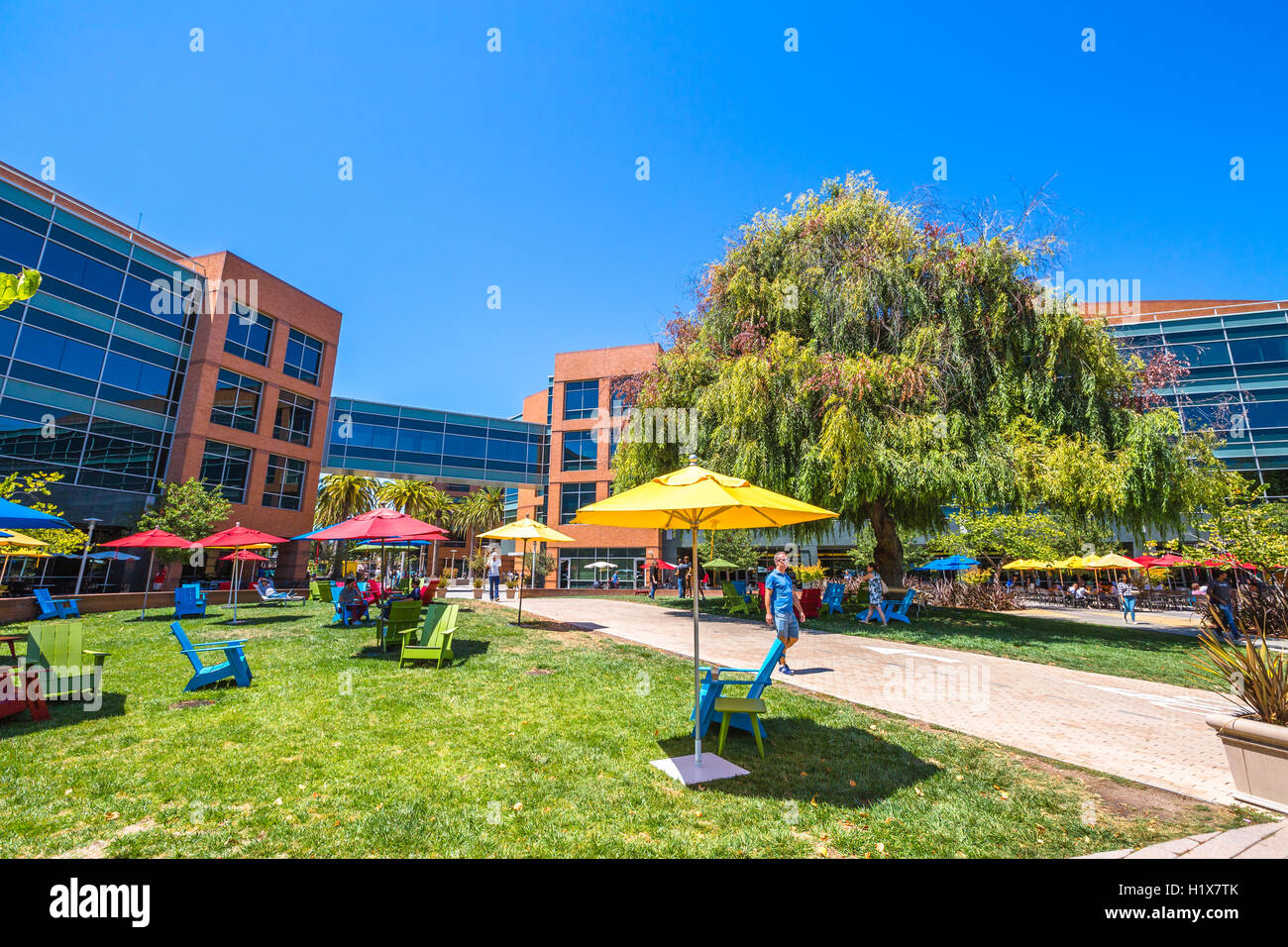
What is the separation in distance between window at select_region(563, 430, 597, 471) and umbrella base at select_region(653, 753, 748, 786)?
36.5 m

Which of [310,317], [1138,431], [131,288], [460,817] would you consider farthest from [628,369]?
[460,817]

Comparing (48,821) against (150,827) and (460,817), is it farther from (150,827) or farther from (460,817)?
(460,817)

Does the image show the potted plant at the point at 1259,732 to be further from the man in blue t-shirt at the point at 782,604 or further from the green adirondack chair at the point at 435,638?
the green adirondack chair at the point at 435,638

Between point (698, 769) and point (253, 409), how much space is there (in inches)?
1367

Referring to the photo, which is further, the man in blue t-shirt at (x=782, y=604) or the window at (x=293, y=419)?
the window at (x=293, y=419)

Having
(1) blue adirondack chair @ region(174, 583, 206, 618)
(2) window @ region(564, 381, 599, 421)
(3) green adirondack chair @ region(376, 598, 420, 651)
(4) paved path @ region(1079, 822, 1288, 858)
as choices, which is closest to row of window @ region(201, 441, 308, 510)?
(1) blue adirondack chair @ region(174, 583, 206, 618)

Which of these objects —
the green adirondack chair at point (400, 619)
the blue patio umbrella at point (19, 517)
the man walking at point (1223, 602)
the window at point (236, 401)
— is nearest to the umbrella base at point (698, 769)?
the green adirondack chair at point (400, 619)

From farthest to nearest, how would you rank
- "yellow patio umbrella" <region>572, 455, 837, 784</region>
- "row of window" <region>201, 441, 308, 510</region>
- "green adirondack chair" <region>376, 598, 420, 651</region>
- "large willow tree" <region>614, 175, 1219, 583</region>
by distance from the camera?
"row of window" <region>201, 441, 308, 510</region>
"large willow tree" <region>614, 175, 1219, 583</region>
"green adirondack chair" <region>376, 598, 420, 651</region>
"yellow patio umbrella" <region>572, 455, 837, 784</region>

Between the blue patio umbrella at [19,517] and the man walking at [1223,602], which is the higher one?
the blue patio umbrella at [19,517]

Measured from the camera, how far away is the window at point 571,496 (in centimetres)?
4106

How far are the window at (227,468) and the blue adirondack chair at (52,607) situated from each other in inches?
567

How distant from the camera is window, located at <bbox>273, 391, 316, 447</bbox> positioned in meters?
32.7

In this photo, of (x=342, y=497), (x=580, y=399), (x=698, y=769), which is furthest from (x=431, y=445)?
(x=698, y=769)

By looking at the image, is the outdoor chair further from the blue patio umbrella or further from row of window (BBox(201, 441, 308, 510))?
the blue patio umbrella
